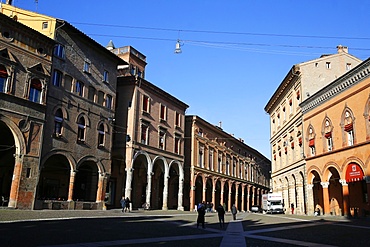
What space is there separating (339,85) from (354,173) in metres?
7.28

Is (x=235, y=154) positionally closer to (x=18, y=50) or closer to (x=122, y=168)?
(x=122, y=168)

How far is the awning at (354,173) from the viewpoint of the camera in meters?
26.8

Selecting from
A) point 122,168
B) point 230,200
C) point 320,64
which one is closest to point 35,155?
point 122,168

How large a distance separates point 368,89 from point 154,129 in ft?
72.1

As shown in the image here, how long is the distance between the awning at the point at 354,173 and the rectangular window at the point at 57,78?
78.2ft

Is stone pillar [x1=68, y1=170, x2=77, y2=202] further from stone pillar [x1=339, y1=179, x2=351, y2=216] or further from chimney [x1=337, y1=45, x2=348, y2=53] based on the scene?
chimney [x1=337, y1=45, x2=348, y2=53]

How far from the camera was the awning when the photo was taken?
26812 mm

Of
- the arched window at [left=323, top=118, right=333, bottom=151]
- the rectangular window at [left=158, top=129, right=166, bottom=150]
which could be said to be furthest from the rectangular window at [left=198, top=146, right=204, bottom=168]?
the arched window at [left=323, top=118, right=333, bottom=151]

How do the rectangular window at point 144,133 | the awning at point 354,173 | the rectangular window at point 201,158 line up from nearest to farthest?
the awning at point 354,173, the rectangular window at point 144,133, the rectangular window at point 201,158

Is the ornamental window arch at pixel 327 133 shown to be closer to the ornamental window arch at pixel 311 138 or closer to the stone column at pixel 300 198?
the ornamental window arch at pixel 311 138

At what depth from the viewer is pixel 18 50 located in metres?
24.8

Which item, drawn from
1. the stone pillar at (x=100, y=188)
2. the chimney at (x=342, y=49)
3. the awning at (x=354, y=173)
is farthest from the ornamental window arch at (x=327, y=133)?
the stone pillar at (x=100, y=188)

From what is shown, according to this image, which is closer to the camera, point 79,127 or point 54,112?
point 54,112

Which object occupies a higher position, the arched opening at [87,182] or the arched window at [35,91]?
the arched window at [35,91]
